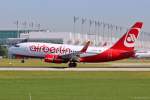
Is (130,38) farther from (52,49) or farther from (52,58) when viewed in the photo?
(52,58)

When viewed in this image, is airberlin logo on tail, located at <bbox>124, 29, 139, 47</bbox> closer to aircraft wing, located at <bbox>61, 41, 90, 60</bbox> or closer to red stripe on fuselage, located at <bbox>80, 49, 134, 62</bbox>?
red stripe on fuselage, located at <bbox>80, 49, 134, 62</bbox>

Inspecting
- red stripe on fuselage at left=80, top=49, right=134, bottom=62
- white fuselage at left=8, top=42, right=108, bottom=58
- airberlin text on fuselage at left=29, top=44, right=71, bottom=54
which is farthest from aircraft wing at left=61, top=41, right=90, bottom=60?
red stripe on fuselage at left=80, top=49, right=134, bottom=62

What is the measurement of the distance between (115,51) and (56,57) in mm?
9486

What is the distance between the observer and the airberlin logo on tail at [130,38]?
71125mm

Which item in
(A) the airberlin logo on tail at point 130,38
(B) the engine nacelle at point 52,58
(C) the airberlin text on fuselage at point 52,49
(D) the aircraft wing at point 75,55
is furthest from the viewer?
(A) the airberlin logo on tail at point 130,38

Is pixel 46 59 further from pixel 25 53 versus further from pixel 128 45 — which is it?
pixel 128 45

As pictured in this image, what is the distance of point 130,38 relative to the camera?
71.4 meters

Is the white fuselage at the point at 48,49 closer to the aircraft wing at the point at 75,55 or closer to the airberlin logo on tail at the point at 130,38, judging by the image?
the aircraft wing at the point at 75,55

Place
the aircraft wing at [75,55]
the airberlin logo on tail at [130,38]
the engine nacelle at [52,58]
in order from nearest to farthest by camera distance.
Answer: the engine nacelle at [52,58], the aircraft wing at [75,55], the airberlin logo on tail at [130,38]

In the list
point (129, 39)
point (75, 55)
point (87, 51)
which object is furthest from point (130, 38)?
point (75, 55)

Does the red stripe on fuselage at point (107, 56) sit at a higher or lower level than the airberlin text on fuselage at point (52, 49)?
lower

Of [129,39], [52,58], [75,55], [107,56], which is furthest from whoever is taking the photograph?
[107,56]

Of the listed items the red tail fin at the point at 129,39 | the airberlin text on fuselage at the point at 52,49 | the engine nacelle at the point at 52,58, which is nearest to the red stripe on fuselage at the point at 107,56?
the red tail fin at the point at 129,39

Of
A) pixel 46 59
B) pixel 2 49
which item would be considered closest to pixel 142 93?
pixel 46 59
